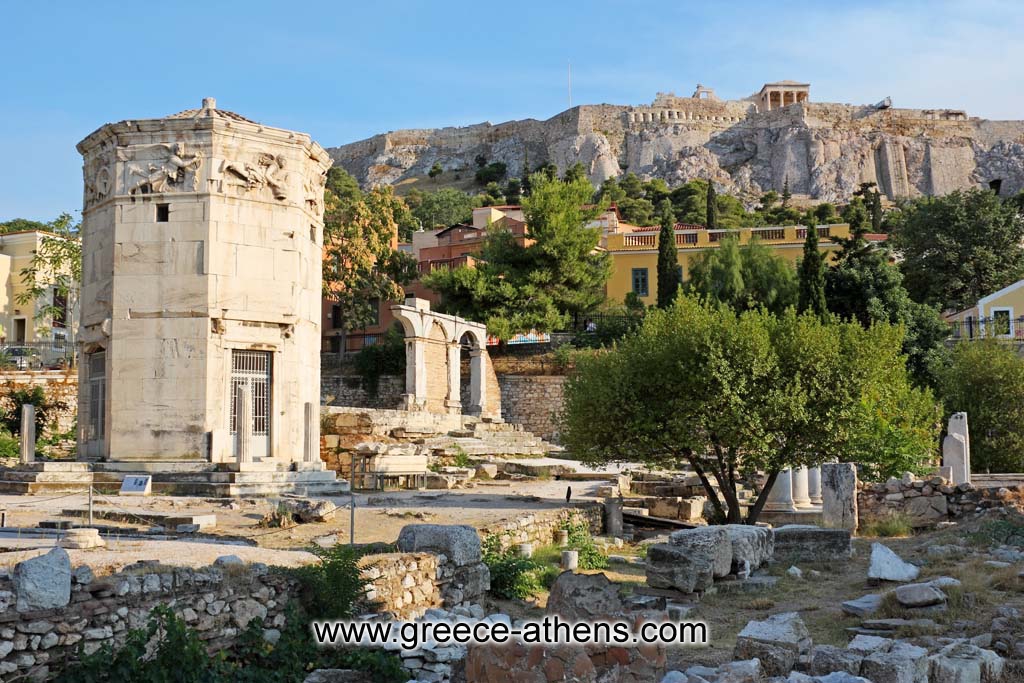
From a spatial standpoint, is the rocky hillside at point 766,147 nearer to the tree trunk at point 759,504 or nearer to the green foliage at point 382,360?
the green foliage at point 382,360

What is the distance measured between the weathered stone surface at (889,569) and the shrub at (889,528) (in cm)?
538

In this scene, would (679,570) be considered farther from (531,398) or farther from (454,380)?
(531,398)

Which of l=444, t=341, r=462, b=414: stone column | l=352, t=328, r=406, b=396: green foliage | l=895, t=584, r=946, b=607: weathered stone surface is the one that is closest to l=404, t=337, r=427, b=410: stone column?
l=444, t=341, r=462, b=414: stone column

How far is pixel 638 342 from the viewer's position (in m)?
19.1

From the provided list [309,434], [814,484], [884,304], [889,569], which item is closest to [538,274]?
[884,304]

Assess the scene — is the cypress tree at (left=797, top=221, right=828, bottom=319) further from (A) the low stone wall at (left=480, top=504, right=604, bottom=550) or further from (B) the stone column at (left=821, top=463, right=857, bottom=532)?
(A) the low stone wall at (left=480, top=504, right=604, bottom=550)

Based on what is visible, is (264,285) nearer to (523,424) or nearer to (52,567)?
(52,567)

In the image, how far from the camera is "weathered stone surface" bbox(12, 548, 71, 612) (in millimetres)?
7168

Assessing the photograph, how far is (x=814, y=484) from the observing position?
23.8 metres

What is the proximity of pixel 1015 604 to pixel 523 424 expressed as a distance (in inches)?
1118

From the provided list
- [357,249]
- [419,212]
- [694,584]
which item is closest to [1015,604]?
[694,584]

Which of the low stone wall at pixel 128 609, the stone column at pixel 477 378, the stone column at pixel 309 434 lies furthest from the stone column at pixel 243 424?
the stone column at pixel 477 378

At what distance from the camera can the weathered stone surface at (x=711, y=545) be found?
1328cm

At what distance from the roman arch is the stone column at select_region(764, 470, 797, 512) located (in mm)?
14118
